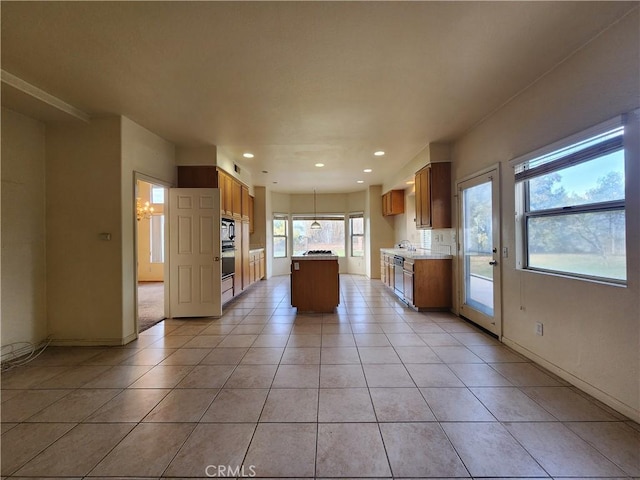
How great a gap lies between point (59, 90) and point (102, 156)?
0.74 meters

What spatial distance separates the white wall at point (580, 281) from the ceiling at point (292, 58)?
0.60 feet

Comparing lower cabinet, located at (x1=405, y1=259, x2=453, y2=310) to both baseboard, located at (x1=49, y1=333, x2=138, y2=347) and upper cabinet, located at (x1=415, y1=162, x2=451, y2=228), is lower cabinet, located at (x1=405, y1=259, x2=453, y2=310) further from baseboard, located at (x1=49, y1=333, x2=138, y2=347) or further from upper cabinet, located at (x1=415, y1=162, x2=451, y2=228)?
baseboard, located at (x1=49, y1=333, x2=138, y2=347)

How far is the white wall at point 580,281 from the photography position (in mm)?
1855

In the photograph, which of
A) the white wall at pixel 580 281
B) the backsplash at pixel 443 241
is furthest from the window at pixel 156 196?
the white wall at pixel 580 281

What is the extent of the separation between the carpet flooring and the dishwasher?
13.6 feet

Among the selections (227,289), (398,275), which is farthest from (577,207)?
(227,289)

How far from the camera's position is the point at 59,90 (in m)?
2.69

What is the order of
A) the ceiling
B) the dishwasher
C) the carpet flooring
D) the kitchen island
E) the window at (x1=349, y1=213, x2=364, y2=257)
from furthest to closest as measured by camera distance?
1. the window at (x1=349, y1=213, x2=364, y2=257)
2. the dishwasher
3. the kitchen island
4. the carpet flooring
5. the ceiling

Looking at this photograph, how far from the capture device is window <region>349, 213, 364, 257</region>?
28.9 feet

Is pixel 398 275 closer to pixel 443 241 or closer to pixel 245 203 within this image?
pixel 443 241

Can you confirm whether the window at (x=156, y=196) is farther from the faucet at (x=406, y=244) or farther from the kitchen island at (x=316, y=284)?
the faucet at (x=406, y=244)

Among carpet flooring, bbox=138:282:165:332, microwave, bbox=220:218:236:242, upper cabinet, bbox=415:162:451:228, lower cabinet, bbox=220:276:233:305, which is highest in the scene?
upper cabinet, bbox=415:162:451:228

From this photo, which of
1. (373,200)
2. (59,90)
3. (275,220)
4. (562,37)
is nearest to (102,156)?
(59,90)

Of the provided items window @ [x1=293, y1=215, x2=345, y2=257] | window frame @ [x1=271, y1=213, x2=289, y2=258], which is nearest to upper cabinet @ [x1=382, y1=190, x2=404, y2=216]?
window @ [x1=293, y1=215, x2=345, y2=257]
